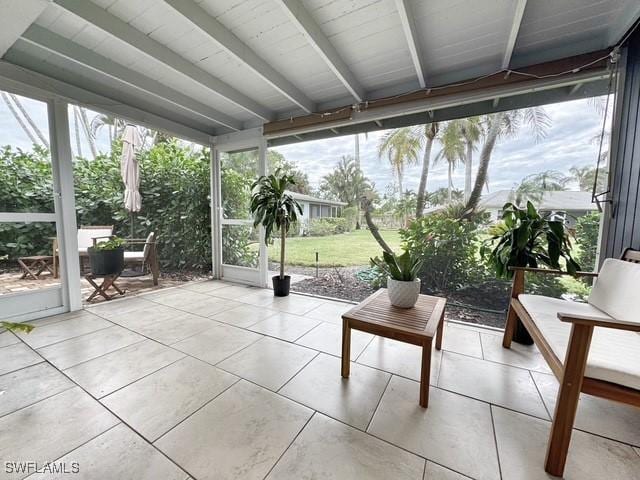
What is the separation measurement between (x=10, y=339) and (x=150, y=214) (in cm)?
296

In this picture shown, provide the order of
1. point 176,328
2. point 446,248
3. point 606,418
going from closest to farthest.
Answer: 1. point 606,418
2. point 176,328
3. point 446,248

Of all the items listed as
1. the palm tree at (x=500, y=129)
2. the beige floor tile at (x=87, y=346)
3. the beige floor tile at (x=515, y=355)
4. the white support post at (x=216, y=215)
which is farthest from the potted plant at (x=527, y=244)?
the white support post at (x=216, y=215)

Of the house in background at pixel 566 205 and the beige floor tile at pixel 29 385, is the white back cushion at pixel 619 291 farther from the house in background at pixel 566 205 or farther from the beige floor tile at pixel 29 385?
the beige floor tile at pixel 29 385

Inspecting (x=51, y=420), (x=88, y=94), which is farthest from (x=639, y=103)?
(x=88, y=94)

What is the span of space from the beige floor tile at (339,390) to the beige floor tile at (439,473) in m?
0.33

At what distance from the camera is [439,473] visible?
3.61 feet

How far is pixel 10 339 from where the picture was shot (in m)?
2.19

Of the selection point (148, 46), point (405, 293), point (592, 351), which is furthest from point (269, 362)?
point (148, 46)

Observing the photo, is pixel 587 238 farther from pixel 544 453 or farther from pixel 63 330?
pixel 63 330

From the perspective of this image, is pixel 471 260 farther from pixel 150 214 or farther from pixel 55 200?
pixel 150 214

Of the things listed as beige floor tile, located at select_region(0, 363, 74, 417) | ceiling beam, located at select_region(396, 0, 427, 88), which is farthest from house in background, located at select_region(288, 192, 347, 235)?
beige floor tile, located at select_region(0, 363, 74, 417)

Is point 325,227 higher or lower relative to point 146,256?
higher

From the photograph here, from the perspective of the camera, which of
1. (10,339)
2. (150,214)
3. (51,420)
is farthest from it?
(150,214)

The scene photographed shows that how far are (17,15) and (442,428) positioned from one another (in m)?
3.51
